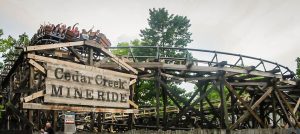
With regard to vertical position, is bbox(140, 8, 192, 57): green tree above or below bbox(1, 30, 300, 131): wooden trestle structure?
above

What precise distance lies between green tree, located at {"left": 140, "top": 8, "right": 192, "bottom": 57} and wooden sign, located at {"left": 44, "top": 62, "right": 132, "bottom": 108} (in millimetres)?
35582

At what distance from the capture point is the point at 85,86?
10.6 m

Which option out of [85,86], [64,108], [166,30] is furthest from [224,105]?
[166,30]

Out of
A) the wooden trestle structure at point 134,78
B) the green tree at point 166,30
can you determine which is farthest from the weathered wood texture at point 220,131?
the green tree at point 166,30

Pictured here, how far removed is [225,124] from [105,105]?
6529mm

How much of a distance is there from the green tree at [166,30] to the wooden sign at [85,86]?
3558 cm

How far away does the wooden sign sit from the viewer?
9734 millimetres

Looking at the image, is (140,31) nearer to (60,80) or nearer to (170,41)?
(170,41)

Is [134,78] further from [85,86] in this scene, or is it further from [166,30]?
[166,30]

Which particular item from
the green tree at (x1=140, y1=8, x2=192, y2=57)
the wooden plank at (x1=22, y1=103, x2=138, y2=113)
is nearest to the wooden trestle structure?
the wooden plank at (x1=22, y1=103, x2=138, y2=113)

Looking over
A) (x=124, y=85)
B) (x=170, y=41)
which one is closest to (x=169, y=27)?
(x=170, y=41)

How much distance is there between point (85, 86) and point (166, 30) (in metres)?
39.1

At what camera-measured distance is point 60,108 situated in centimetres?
985

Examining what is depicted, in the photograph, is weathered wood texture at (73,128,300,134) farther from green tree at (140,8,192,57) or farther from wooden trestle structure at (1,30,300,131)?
green tree at (140,8,192,57)
